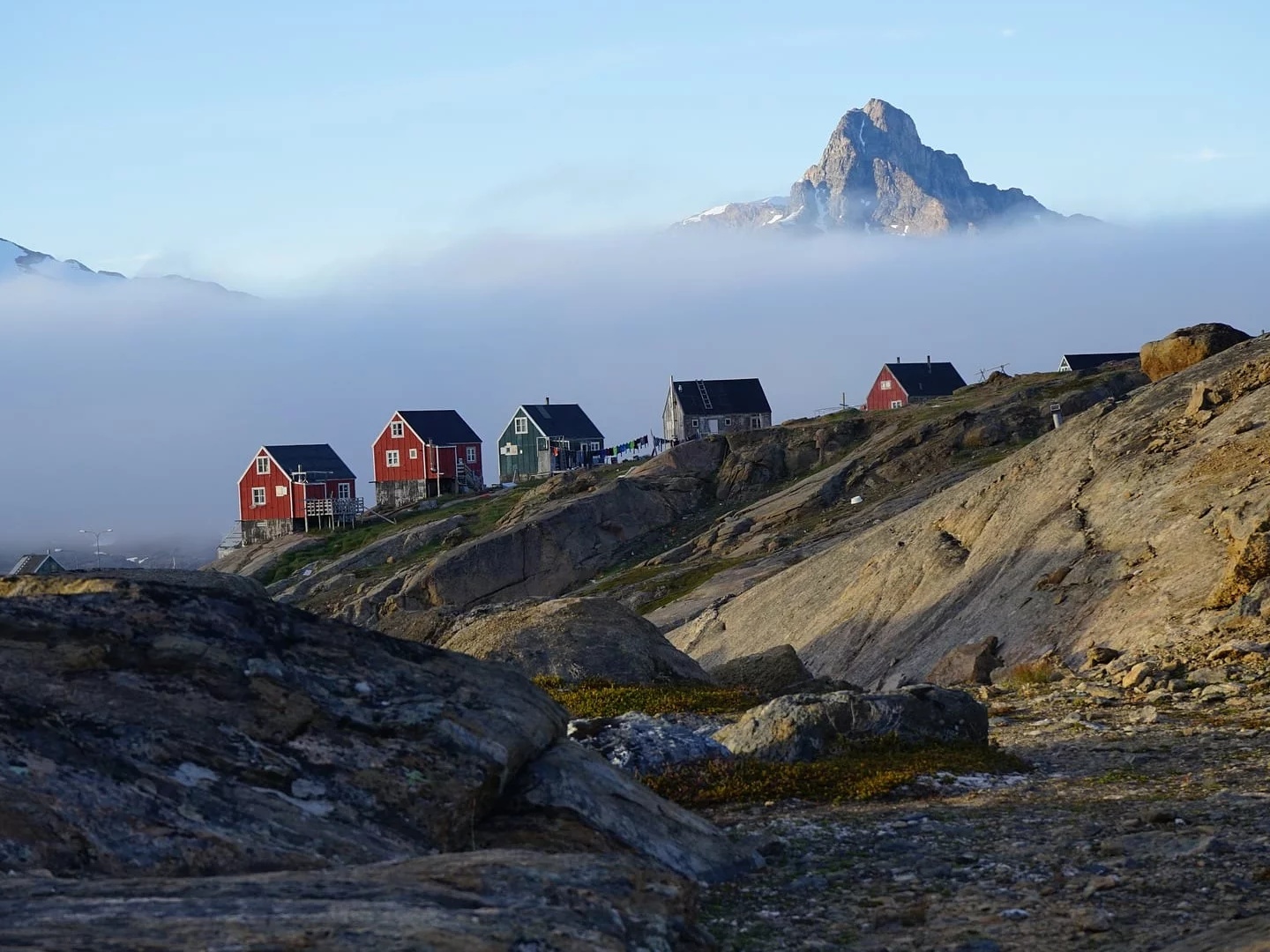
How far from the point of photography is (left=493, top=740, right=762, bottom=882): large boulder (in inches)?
533

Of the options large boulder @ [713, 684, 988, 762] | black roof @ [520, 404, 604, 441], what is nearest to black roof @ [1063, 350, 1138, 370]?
black roof @ [520, 404, 604, 441]

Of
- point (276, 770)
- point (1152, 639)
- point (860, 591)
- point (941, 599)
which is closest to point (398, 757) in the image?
point (276, 770)

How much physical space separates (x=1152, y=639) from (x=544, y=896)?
2103 cm

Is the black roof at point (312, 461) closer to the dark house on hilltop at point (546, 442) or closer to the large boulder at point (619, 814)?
the dark house on hilltop at point (546, 442)

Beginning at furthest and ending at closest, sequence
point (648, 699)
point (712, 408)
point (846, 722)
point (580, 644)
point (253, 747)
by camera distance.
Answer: point (712, 408)
point (580, 644)
point (648, 699)
point (846, 722)
point (253, 747)

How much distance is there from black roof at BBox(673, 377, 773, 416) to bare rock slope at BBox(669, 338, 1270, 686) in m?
95.6

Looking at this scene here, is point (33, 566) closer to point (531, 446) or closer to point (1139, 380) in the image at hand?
point (531, 446)

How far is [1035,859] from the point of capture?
13.6 m

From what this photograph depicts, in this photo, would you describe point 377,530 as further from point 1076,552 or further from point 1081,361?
A: point 1076,552

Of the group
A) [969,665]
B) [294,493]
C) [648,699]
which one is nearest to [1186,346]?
[969,665]

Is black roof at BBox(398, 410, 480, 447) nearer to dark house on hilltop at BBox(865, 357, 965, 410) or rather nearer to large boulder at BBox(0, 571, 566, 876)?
dark house on hilltop at BBox(865, 357, 965, 410)

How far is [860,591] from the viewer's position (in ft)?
134

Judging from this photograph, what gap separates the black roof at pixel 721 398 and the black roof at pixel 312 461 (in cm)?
3419

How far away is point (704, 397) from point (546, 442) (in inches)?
672
